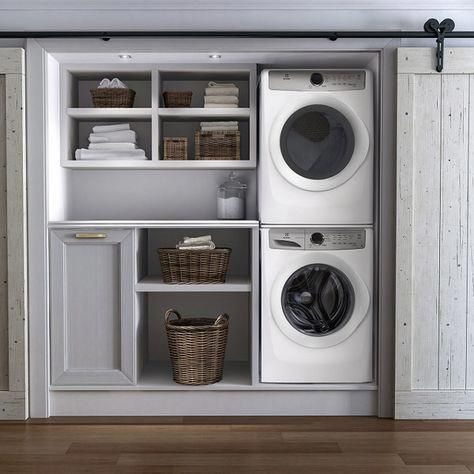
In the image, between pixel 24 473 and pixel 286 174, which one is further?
pixel 286 174

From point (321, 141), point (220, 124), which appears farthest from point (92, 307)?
point (321, 141)

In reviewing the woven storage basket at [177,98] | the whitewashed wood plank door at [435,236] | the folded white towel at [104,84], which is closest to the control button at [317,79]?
the whitewashed wood plank door at [435,236]

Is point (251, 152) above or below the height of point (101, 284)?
above

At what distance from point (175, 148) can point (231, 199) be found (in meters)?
0.41

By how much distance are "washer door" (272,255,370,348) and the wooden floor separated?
43 cm

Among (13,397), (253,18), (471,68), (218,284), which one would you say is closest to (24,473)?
(13,397)

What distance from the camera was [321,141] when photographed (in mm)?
3480

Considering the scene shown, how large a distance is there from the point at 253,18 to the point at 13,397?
87.0 inches

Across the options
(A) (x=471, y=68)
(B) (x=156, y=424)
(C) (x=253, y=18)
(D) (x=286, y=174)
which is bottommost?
(B) (x=156, y=424)

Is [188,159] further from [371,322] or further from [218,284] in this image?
[371,322]

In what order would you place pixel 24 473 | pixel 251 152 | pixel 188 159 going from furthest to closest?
1. pixel 188 159
2. pixel 251 152
3. pixel 24 473

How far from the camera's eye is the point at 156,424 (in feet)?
11.1

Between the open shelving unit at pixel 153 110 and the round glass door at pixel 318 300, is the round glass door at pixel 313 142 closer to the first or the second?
the open shelving unit at pixel 153 110

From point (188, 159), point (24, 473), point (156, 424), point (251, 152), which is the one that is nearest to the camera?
point (24, 473)
